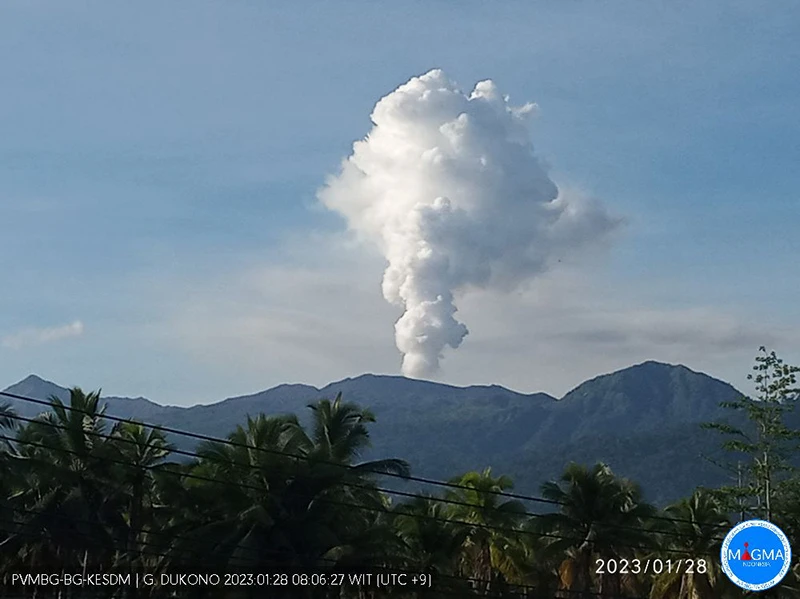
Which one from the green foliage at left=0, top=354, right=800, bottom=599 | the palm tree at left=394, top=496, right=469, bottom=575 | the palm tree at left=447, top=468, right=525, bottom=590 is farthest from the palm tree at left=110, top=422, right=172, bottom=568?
the palm tree at left=447, top=468, right=525, bottom=590

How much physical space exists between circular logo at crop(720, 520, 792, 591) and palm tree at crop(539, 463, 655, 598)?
13.1 metres

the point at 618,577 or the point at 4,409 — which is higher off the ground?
the point at 4,409

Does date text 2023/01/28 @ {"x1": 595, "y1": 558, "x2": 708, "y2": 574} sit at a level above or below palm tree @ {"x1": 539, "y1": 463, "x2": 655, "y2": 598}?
below

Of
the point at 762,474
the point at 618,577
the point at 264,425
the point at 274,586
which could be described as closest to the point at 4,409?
the point at 264,425

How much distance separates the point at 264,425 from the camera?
43.7 meters

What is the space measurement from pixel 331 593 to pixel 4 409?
1511 cm

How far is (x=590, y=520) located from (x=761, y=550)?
15.7 m

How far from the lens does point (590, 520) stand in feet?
167

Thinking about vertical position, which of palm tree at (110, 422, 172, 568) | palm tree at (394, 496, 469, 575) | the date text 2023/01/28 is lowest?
the date text 2023/01/28

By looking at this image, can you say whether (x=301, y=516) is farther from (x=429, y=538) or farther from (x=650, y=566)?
(x=650, y=566)

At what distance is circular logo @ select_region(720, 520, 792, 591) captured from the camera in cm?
3531

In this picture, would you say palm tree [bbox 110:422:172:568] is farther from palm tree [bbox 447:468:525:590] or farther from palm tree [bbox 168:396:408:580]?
palm tree [bbox 447:468:525:590]

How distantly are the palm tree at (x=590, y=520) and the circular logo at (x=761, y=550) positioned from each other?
1311 cm

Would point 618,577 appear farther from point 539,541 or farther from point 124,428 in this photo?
point 124,428
